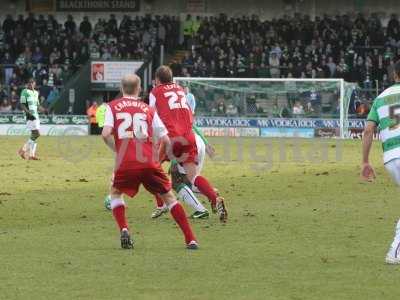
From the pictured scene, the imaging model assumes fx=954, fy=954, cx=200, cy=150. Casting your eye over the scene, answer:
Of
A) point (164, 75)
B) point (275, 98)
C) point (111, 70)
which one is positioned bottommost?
point (275, 98)

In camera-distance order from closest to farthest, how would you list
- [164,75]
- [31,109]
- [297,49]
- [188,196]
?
1. [164,75]
2. [188,196]
3. [31,109]
4. [297,49]

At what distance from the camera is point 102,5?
52938mm

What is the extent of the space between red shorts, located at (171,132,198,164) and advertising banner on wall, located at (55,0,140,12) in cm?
4039

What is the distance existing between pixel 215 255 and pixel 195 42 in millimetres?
39050

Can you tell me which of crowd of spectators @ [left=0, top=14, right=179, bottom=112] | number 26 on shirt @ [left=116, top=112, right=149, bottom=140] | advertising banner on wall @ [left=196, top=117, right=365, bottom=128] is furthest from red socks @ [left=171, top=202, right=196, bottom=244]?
crowd of spectators @ [left=0, top=14, right=179, bottom=112]

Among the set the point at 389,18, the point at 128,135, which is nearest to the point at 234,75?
the point at 389,18

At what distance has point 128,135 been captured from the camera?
10281 millimetres

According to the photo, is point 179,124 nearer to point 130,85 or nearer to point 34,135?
point 130,85

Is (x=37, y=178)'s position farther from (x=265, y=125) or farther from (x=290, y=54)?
(x=290, y=54)

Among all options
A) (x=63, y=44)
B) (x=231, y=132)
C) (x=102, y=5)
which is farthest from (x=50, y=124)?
(x=102, y=5)

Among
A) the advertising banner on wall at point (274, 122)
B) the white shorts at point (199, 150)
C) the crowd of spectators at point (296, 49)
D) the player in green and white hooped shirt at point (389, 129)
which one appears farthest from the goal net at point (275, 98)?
the player in green and white hooped shirt at point (389, 129)

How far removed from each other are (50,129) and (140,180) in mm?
32233

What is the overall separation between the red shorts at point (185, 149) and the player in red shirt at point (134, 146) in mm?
2751

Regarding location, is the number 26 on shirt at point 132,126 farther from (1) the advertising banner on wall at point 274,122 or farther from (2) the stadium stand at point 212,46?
(2) the stadium stand at point 212,46
